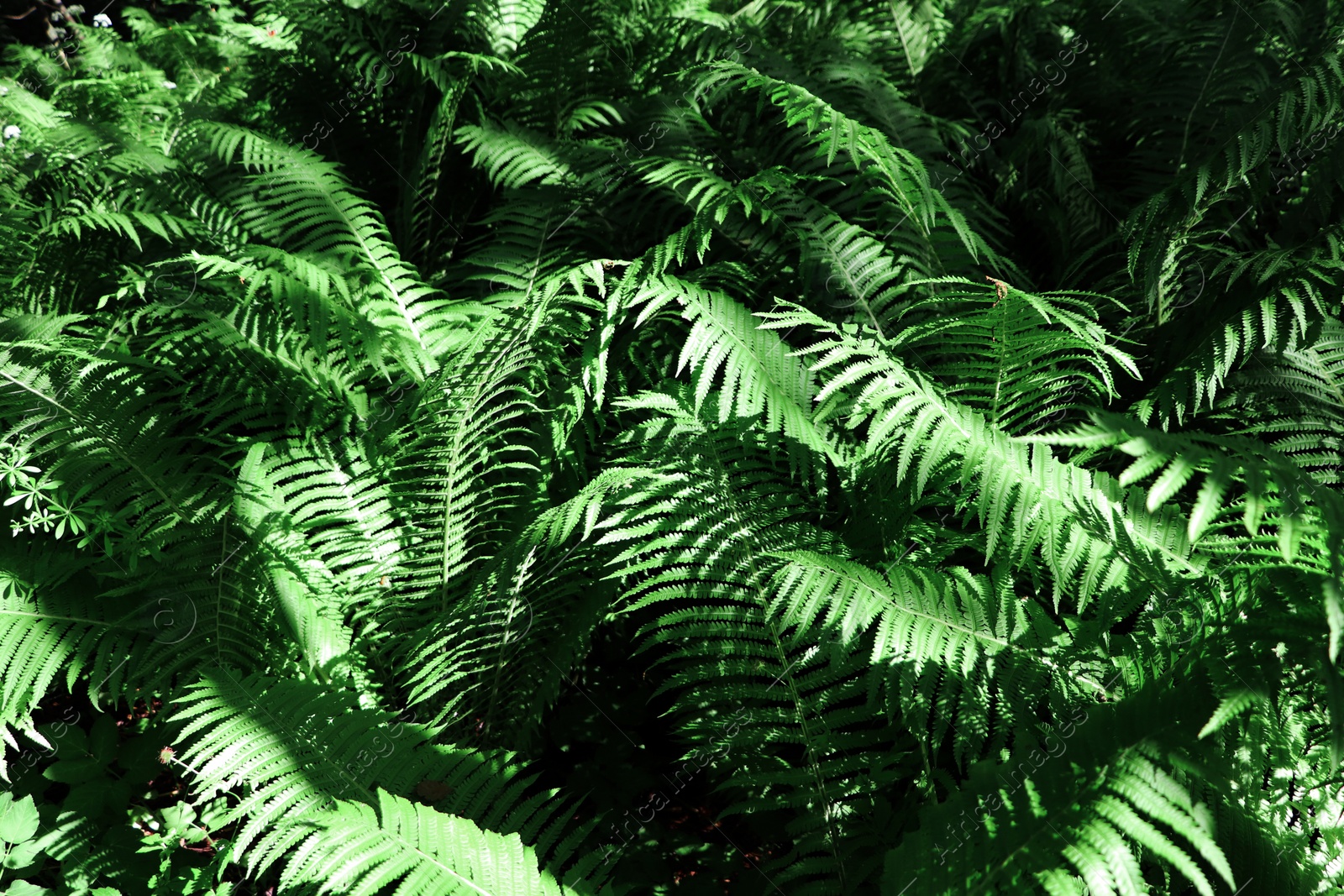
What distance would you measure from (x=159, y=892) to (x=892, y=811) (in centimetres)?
161

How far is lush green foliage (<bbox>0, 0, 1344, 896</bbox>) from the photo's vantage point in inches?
55.3

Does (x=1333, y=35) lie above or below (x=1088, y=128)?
above

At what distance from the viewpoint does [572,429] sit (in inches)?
88.2

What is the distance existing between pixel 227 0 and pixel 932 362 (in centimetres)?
554

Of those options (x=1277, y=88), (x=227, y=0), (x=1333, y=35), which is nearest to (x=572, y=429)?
(x=1277, y=88)

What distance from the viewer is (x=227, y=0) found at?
558cm

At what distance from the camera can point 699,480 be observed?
1851 millimetres

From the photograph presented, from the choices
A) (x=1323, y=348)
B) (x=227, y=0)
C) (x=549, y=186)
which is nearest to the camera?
(x=1323, y=348)

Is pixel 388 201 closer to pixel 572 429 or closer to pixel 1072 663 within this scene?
pixel 572 429

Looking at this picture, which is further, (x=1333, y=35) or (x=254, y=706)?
(x=1333, y=35)

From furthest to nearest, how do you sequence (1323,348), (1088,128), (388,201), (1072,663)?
(388,201), (1088,128), (1323,348), (1072,663)

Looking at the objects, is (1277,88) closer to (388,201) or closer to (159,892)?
(388,201)

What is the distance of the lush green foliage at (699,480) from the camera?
4.61ft

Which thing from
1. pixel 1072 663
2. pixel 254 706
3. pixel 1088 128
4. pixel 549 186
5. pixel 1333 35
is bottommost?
pixel 254 706
